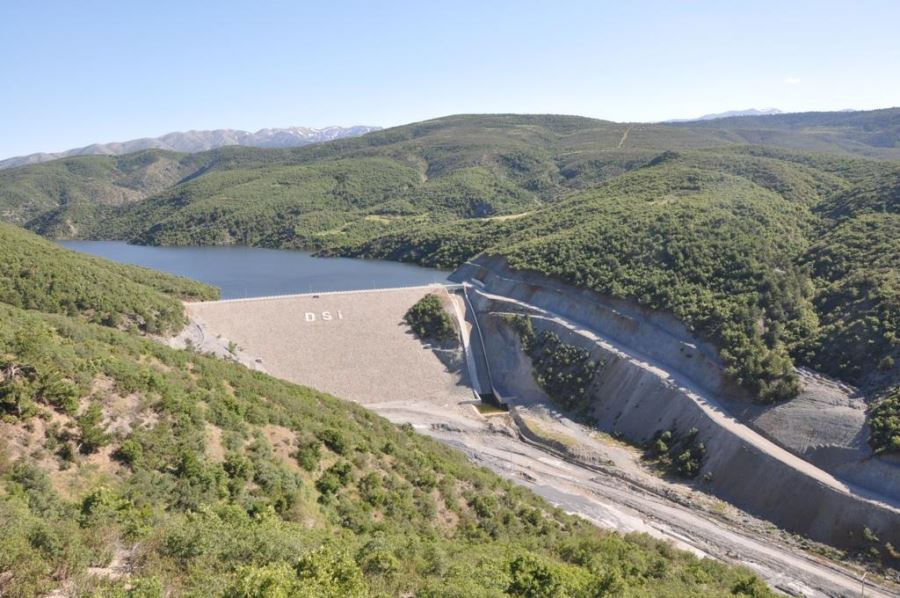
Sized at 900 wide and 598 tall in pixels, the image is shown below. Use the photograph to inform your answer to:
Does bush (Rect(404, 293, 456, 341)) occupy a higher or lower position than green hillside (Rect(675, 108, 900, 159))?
lower

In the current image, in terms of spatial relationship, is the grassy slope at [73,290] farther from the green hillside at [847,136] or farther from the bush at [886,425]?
the green hillside at [847,136]

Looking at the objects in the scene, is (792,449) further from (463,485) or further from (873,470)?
(463,485)

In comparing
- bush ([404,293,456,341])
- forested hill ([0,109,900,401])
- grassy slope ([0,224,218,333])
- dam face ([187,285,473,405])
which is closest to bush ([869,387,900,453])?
forested hill ([0,109,900,401])

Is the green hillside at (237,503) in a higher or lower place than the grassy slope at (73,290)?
lower

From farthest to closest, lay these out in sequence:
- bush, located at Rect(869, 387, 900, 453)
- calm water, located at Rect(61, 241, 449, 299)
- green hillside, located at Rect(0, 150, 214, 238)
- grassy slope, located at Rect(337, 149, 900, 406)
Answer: green hillside, located at Rect(0, 150, 214, 238), calm water, located at Rect(61, 241, 449, 299), grassy slope, located at Rect(337, 149, 900, 406), bush, located at Rect(869, 387, 900, 453)

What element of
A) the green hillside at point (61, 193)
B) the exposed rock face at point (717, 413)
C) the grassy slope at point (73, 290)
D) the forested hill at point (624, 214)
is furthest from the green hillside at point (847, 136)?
the green hillside at point (61, 193)

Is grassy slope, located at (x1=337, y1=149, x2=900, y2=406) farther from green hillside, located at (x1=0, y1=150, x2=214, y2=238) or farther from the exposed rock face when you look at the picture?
green hillside, located at (x1=0, y1=150, x2=214, y2=238)

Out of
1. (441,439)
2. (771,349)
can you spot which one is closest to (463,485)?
(441,439)
